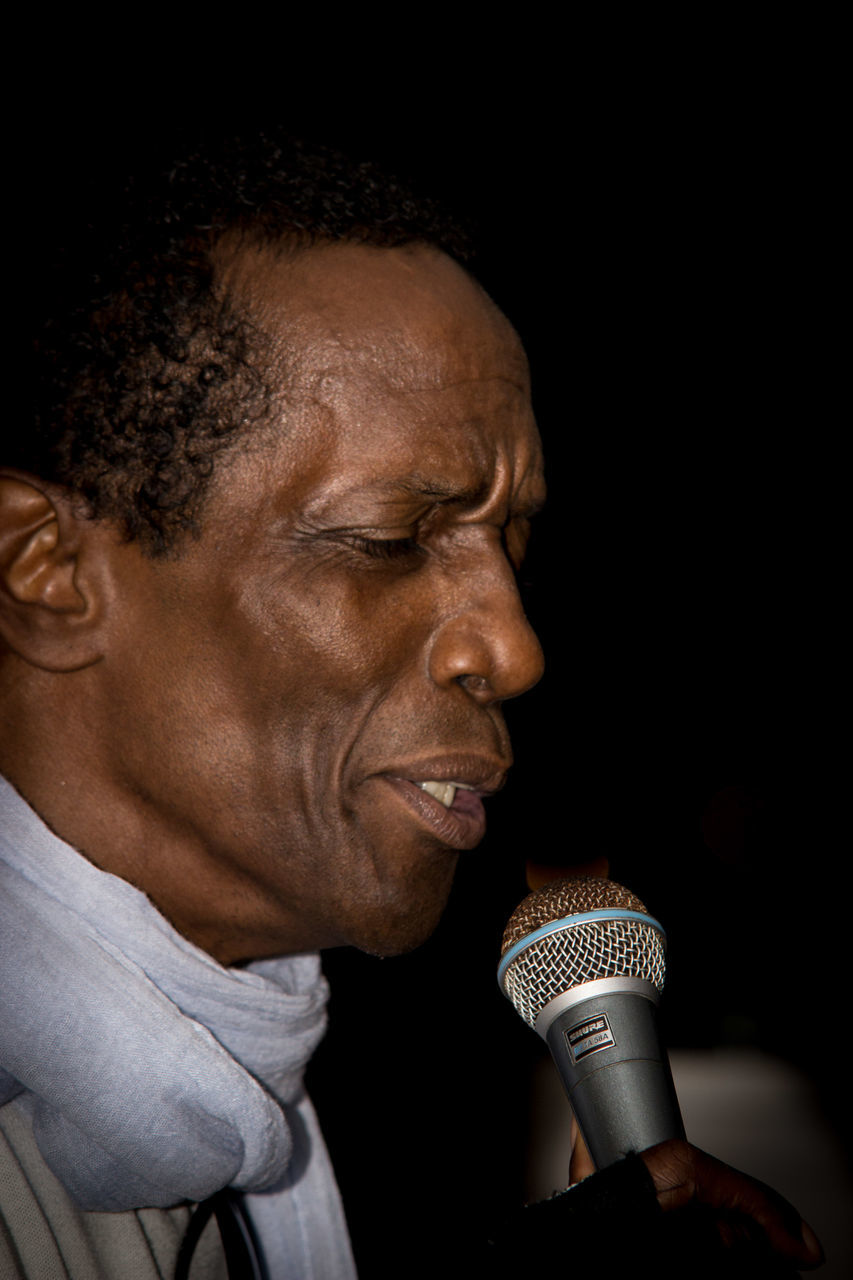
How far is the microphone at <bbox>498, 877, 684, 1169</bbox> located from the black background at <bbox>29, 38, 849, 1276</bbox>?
1.39 m

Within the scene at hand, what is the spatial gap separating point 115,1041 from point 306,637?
551 millimetres

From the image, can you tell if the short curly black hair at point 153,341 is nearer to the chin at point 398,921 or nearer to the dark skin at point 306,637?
Answer: the dark skin at point 306,637

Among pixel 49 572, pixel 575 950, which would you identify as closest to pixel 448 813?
pixel 575 950

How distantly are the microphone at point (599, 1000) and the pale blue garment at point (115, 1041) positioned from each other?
0.41 meters

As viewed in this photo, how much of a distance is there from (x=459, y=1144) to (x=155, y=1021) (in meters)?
2.04

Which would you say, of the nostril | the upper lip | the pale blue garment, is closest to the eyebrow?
the nostril

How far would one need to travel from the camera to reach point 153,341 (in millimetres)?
1264

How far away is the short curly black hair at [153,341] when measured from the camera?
1253mm

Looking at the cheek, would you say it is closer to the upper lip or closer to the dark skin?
the dark skin

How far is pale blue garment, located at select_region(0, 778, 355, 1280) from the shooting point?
3.76 ft

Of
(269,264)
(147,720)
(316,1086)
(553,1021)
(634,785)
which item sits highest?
(269,264)

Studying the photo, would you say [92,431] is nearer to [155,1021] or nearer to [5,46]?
[155,1021]

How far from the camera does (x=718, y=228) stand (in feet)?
11.1

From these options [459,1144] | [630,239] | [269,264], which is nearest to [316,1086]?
[459,1144]
